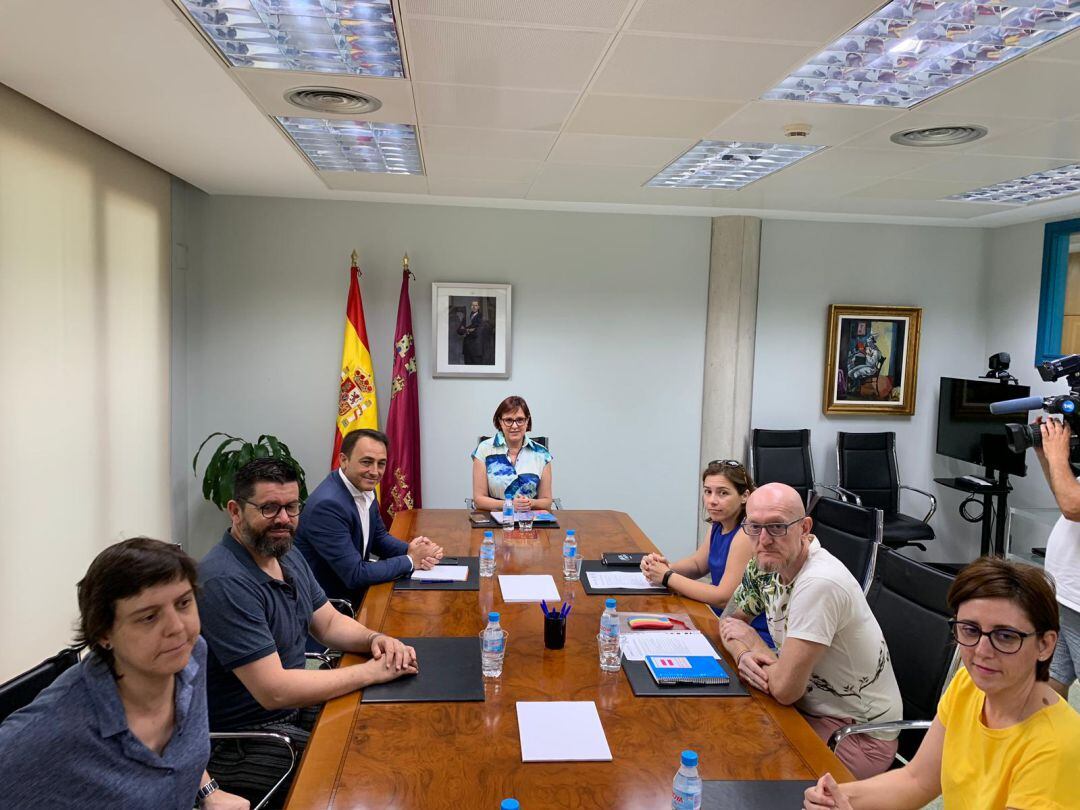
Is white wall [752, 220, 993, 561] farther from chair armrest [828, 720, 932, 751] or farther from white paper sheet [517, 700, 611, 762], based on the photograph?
white paper sheet [517, 700, 611, 762]

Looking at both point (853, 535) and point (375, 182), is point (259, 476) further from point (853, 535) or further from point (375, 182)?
point (375, 182)

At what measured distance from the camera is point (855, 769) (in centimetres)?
196

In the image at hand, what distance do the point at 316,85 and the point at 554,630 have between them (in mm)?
2146

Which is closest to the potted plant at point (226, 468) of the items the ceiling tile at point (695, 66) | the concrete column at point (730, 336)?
the concrete column at point (730, 336)

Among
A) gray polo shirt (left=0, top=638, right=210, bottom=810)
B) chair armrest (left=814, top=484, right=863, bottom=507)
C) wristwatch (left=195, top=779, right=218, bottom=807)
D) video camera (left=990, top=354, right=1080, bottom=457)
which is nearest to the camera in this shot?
gray polo shirt (left=0, top=638, right=210, bottom=810)

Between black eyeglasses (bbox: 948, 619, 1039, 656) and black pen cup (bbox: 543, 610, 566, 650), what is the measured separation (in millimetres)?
1076

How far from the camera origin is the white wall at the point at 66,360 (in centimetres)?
313

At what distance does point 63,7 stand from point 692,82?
1958mm

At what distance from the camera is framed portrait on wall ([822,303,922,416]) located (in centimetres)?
566

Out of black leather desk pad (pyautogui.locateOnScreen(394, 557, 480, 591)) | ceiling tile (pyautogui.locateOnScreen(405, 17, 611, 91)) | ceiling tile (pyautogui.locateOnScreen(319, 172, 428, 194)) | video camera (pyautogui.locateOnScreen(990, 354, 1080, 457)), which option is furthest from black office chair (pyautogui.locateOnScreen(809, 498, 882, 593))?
ceiling tile (pyautogui.locateOnScreen(319, 172, 428, 194))

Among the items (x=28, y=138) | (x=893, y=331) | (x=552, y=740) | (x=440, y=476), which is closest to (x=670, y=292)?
(x=893, y=331)

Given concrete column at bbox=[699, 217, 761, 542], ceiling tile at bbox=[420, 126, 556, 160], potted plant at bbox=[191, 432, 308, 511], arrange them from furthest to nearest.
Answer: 1. concrete column at bbox=[699, 217, 761, 542]
2. potted plant at bbox=[191, 432, 308, 511]
3. ceiling tile at bbox=[420, 126, 556, 160]

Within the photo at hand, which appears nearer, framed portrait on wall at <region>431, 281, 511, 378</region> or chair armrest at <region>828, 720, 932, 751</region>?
chair armrest at <region>828, 720, 932, 751</region>

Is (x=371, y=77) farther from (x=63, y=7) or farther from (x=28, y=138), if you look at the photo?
(x=28, y=138)
